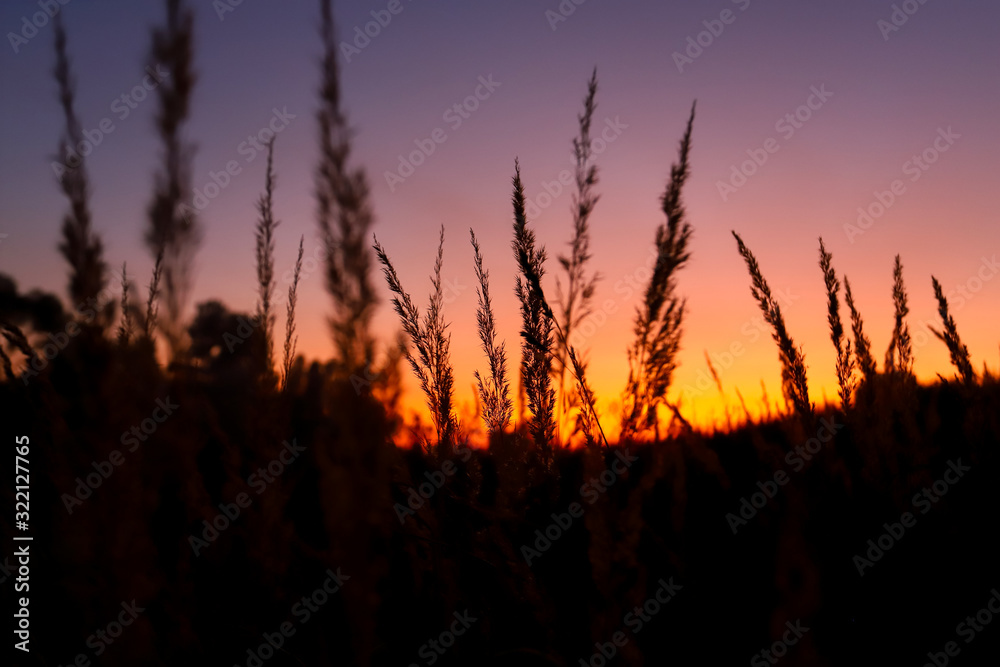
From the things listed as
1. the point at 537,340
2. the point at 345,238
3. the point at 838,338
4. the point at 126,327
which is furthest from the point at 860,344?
the point at 126,327

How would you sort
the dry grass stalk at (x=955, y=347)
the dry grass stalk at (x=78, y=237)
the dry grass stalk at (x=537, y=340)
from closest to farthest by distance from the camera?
the dry grass stalk at (x=78, y=237) < the dry grass stalk at (x=537, y=340) < the dry grass stalk at (x=955, y=347)

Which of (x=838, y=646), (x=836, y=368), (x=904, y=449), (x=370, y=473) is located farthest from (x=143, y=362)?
(x=904, y=449)

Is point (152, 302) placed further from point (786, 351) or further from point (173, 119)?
point (786, 351)

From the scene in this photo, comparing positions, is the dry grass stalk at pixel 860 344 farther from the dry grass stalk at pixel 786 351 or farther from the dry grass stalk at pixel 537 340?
the dry grass stalk at pixel 537 340

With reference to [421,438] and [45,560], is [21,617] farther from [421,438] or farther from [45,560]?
[421,438]

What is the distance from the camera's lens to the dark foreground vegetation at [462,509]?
91 cm

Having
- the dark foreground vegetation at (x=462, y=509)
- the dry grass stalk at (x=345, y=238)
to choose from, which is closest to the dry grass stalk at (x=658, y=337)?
the dark foreground vegetation at (x=462, y=509)

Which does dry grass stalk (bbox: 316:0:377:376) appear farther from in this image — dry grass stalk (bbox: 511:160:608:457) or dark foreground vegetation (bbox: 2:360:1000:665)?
dry grass stalk (bbox: 511:160:608:457)

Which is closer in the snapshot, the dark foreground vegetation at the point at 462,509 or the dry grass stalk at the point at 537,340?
the dark foreground vegetation at the point at 462,509

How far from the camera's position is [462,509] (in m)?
1.91

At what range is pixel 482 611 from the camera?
1546 mm

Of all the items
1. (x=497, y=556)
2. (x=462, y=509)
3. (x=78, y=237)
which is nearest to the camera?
(x=78, y=237)

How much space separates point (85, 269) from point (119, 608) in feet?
1.70

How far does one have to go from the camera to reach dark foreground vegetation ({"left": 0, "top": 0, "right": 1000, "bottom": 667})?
3.00ft
